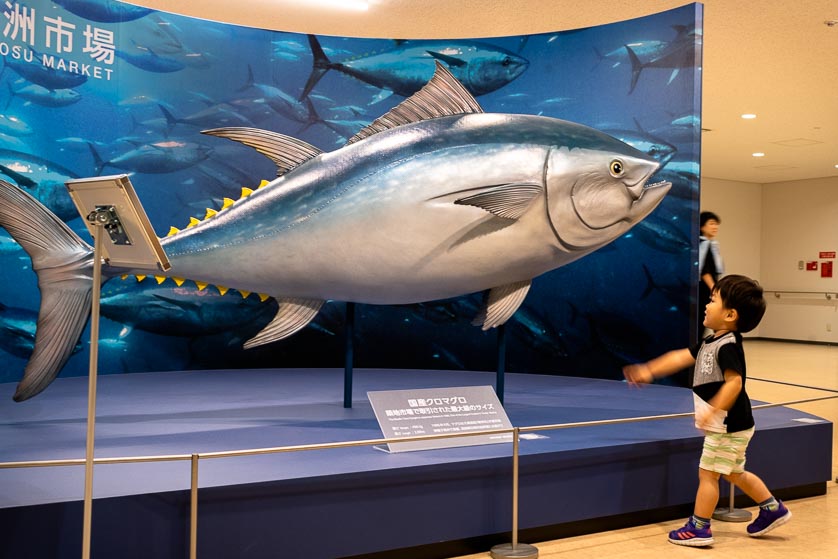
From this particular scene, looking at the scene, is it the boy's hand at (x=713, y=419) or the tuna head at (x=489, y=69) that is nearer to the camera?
the boy's hand at (x=713, y=419)

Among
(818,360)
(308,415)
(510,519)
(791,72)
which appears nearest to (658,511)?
(510,519)

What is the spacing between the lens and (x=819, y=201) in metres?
14.2

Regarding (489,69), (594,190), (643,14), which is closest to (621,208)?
(594,190)

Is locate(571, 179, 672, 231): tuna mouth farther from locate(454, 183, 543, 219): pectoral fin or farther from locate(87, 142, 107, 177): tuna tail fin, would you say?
locate(87, 142, 107, 177): tuna tail fin

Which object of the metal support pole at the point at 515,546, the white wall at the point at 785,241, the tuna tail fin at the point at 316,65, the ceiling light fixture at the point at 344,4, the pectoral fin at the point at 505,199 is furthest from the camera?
Answer: the white wall at the point at 785,241

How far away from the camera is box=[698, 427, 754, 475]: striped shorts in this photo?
3219mm

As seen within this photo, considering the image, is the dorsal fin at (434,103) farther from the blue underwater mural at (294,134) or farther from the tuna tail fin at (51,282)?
the blue underwater mural at (294,134)

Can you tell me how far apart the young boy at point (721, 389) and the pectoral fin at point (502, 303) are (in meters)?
0.80

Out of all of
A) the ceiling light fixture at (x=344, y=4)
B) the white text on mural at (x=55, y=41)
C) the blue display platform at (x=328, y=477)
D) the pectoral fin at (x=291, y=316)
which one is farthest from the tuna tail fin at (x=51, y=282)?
the ceiling light fixture at (x=344, y=4)

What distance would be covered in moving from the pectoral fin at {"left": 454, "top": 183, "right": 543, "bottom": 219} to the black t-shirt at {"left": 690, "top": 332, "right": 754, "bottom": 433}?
3.32 ft

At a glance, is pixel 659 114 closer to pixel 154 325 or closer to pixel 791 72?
pixel 791 72

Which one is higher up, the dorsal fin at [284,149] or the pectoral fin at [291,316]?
the dorsal fin at [284,149]

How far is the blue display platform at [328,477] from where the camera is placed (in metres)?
2.61

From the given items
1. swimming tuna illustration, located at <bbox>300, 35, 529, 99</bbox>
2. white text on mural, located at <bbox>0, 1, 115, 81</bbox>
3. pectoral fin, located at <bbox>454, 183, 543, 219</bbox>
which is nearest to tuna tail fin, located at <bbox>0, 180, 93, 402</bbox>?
pectoral fin, located at <bbox>454, 183, 543, 219</bbox>
